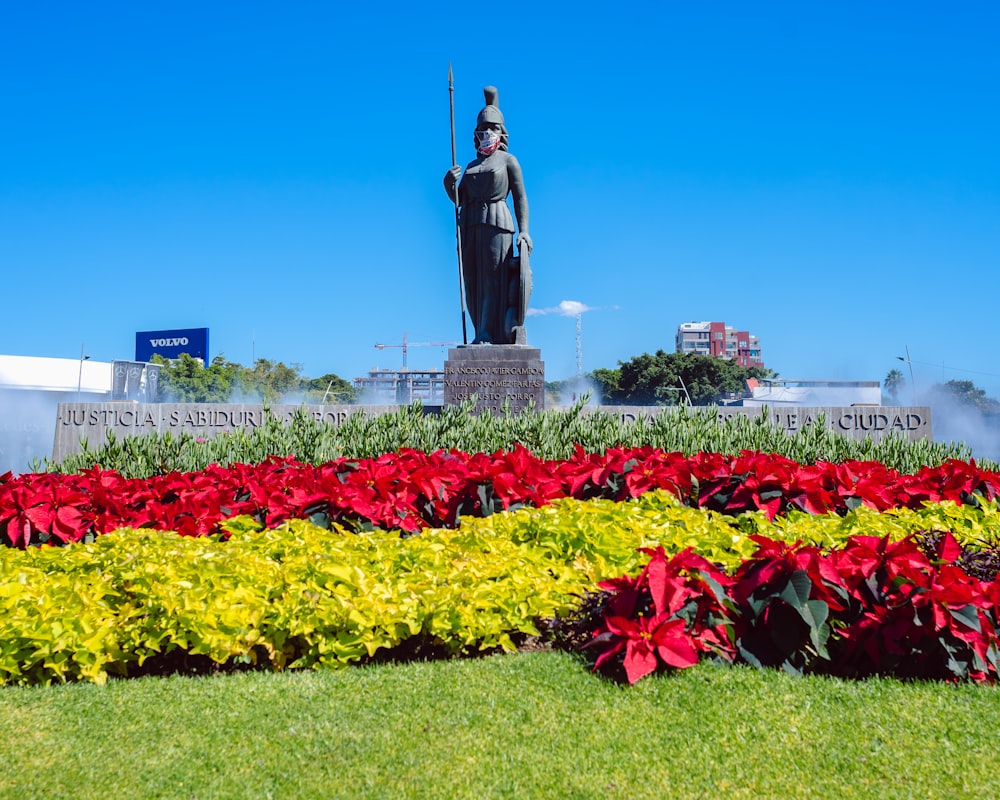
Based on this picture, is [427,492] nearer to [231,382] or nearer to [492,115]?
[492,115]

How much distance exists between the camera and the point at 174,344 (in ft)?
235

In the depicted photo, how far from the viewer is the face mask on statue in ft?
35.2

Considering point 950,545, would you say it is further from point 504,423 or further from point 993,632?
point 504,423

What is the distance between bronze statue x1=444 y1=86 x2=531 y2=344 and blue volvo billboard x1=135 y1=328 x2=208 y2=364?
6390 cm

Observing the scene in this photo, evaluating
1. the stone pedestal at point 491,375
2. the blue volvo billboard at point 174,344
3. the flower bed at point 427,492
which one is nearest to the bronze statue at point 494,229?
the stone pedestal at point 491,375

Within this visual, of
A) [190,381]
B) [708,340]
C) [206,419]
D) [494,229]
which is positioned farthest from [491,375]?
[708,340]

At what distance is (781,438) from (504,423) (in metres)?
2.53

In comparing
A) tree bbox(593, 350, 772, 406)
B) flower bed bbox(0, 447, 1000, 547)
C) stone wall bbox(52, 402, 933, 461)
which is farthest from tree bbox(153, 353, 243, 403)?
flower bed bbox(0, 447, 1000, 547)

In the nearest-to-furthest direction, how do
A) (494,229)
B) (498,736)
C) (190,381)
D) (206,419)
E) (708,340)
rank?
1. (498,736)
2. (206,419)
3. (494,229)
4. (190,381)
5. (708,340)

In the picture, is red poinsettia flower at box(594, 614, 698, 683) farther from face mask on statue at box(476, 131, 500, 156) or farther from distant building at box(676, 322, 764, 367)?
distant building at box(676, 322, 764, 367)

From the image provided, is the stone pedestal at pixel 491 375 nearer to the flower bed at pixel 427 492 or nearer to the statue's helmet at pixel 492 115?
the statue's helmet at pixel 492 115

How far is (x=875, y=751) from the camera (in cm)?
237

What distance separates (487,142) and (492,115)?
14.5 inches

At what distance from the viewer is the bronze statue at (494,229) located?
10.7m
